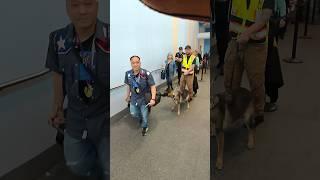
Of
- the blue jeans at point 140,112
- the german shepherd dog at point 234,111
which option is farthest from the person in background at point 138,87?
the german shepherd dog at point 234,111

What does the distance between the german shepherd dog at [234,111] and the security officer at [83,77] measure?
0.19m

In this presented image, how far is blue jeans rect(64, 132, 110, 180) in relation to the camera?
0.70 metres

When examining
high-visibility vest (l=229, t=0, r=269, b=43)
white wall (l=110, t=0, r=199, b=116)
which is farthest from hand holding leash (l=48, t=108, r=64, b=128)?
high-visibility vest (l=229, t=0, r=269, b=43)

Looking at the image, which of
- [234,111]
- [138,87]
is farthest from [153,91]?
[234,111]

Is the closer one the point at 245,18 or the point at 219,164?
the point at 245,18

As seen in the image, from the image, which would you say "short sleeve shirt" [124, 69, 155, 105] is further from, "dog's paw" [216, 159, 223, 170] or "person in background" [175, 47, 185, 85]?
"dog's paw" [216, 159, 223, 170]

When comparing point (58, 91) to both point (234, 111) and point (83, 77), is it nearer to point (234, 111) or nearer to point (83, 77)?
point (83, 77)

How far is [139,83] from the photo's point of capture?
639 mm

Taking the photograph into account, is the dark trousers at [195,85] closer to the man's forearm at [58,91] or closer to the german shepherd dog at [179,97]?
the german shepherd dog at [179,97]

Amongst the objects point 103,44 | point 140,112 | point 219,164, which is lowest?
point 219,164

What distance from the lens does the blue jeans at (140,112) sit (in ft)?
2.14

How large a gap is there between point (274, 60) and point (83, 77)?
0.32 meters

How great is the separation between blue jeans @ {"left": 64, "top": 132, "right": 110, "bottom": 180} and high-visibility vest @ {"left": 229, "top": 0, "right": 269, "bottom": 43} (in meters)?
0.30

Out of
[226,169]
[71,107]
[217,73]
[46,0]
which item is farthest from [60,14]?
[226,169]
